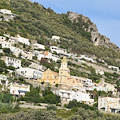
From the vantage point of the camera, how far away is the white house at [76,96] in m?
63.3

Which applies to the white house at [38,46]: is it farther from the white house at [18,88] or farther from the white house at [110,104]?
the white house at [110,104]

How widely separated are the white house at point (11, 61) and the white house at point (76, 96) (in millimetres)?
12995

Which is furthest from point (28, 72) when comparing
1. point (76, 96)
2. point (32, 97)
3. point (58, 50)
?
point (58, 50)

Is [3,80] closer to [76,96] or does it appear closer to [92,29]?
[76,96]

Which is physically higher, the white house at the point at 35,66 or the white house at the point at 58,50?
the white house at the point at 58,50

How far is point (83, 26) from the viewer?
14612 cm

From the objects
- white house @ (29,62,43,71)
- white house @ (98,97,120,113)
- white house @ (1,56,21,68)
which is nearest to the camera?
white house @ (98,97,120,113)

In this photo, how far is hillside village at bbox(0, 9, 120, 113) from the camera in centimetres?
6081

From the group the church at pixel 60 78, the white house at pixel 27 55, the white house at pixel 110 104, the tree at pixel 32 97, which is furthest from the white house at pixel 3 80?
the white house at pixel 27 55

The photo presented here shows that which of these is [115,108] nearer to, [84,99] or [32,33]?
[84,99]

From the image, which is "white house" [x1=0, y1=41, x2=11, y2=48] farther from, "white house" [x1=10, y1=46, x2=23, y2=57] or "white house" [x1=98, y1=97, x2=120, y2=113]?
"white house" [x1=98, y1=97, x2=120, y2=113]

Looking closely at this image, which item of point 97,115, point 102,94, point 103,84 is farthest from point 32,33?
point 97,115

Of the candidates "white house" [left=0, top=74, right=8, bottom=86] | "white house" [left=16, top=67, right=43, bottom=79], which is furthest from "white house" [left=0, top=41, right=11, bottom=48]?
"white house" [left=0, top=74, right=8, bottom=86]

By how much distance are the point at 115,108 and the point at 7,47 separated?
30989 mm
